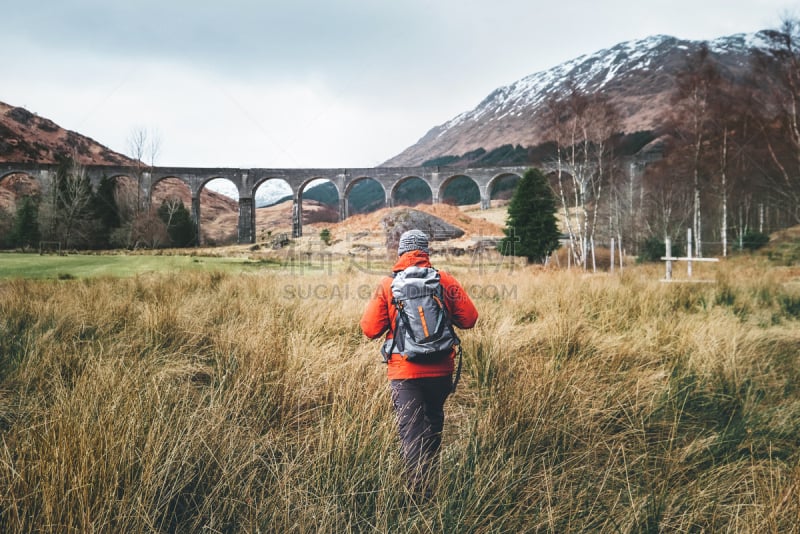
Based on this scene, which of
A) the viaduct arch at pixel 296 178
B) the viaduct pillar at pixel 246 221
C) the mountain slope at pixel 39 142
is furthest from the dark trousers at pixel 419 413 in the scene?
the mountain slope at pixel 39 142

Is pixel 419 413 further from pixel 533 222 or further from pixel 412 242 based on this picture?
pixel 533 222

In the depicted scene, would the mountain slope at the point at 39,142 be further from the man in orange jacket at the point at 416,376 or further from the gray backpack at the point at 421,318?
the gray backpack at the point at 421,318

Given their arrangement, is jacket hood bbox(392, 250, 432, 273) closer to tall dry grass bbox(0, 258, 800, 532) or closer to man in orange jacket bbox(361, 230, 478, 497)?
man in orange jacket bbox(361, 230, 478, 497)

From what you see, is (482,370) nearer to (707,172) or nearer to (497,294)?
(497,294)

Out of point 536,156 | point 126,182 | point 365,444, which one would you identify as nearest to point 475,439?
point 365,444

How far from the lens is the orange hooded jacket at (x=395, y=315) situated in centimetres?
171

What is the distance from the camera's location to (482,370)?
2.79 metres

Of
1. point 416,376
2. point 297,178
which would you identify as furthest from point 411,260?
point 297,178

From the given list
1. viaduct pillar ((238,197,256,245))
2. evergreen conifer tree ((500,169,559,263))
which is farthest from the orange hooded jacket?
viaduct pillar ((238,197,256,245))

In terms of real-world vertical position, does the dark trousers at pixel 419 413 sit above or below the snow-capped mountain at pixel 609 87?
below

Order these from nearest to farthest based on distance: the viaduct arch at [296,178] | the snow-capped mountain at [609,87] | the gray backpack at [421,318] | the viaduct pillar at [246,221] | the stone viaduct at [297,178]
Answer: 1. the gray backpack at [421,318]
2. the viaduct arch at [296,178]
3. the stone viaduct at [297,178]
4. the viaduct pillar at [246,221]
5. the snow-capped mountain at [609,87]

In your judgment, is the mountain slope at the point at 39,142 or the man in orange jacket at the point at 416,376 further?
the mountain slope at the point at 39,142

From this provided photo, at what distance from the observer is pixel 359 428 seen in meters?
1.70

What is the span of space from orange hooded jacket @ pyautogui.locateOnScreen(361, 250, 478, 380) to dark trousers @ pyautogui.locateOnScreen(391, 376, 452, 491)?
4 cm
